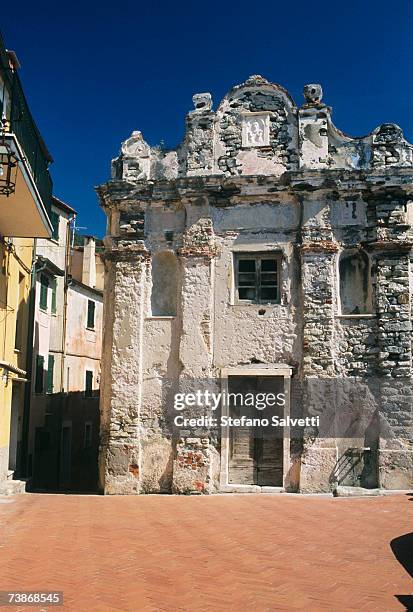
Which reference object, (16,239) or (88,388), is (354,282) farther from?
(88,388)

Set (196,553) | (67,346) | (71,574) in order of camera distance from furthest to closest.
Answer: (67,346)
(196,553)
(71,574)

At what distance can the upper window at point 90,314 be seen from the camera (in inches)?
1034

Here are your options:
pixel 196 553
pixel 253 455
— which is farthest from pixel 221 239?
pixel 196 553

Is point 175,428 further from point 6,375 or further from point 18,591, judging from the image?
point 18,591

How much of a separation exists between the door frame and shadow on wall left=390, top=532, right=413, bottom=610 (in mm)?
5045

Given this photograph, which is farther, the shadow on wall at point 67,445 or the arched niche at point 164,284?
the shadow on wall at point 67,445

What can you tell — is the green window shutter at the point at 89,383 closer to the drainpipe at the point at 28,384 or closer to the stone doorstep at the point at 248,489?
the drainpipe at the point at 28,384

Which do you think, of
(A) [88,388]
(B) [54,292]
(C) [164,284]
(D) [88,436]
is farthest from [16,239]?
(D) [88,436]

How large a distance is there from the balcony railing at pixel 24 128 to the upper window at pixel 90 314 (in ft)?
38.6

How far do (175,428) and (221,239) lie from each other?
467 centimetres

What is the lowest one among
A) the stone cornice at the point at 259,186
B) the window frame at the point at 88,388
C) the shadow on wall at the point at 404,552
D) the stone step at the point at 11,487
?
the stone step at the point at 11,487

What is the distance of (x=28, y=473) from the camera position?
19.5 meters

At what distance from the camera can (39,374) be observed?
20969 millimetres

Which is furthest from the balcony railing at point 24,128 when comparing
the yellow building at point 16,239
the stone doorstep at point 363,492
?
the stone doorstep at point 363,492
